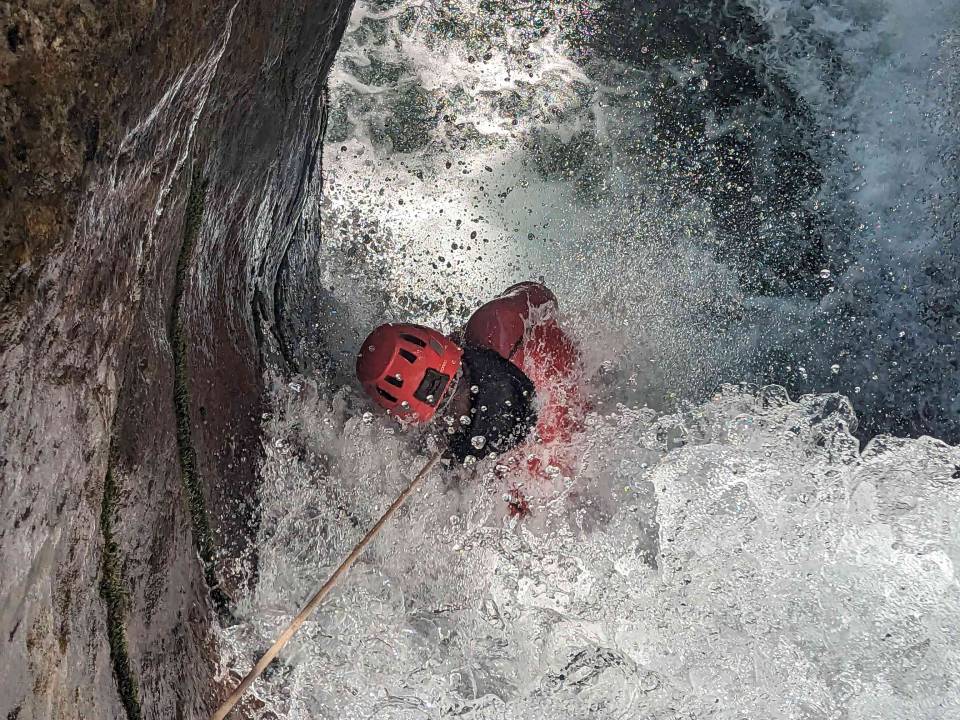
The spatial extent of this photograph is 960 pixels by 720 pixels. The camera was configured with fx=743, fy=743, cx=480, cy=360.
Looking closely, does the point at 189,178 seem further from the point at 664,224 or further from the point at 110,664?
the point at 664,224

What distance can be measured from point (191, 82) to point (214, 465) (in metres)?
1.22

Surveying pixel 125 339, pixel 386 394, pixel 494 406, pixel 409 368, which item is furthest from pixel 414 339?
pixel 125 339

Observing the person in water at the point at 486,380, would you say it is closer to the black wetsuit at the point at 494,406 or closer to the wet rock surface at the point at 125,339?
the black wetsuit at the point at 494,406

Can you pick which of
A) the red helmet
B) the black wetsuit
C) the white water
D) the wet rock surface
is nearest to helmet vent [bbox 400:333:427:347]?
the red helmet

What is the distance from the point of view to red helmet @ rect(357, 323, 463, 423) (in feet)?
9.73

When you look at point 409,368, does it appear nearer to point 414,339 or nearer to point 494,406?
point 414,339

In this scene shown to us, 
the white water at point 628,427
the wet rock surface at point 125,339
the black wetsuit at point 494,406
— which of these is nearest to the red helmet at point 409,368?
the black wetsuit at point 494,406

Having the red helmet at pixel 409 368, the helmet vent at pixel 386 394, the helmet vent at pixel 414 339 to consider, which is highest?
the helmet vent at pixel 414 339

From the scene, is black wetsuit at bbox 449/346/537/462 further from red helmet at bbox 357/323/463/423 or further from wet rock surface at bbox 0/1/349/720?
wet rock surface at bbox 0/1/349/720

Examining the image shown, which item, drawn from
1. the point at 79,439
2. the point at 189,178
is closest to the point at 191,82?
the point at 189,178

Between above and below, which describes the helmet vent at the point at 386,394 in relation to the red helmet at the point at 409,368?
below

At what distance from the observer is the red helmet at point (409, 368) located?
2.96 m

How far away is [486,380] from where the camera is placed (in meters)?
3.09

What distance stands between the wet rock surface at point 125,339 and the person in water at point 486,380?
22.0 inches
